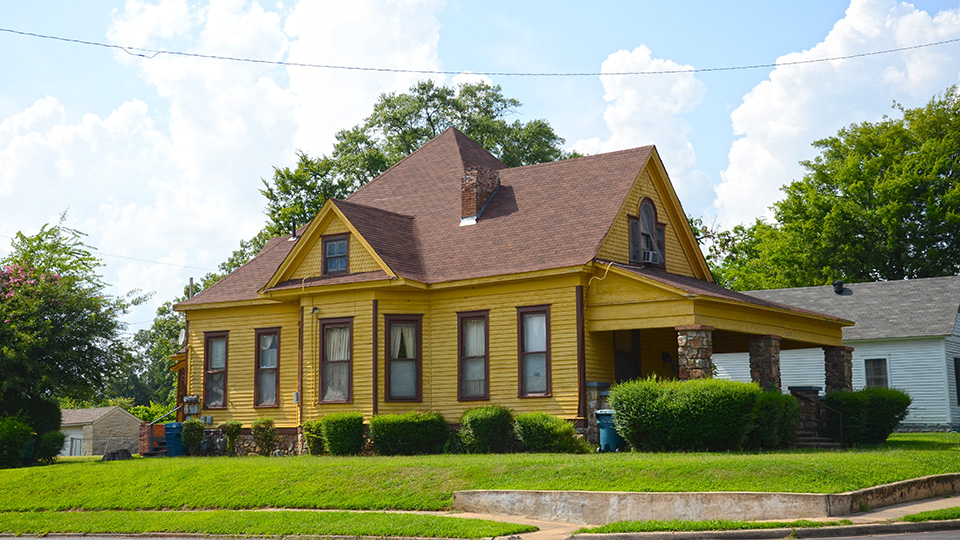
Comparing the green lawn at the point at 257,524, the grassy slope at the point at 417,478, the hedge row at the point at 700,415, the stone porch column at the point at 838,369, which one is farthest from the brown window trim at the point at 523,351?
the stone porch column at the point at 838,369

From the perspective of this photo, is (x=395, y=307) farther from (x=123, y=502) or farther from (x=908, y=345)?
(x=908, y=345)

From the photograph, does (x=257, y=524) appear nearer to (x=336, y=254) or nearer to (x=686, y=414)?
(x=686, y=414)

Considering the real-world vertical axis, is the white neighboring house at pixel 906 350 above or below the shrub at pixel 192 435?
above

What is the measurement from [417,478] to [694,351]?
7010 millimetres

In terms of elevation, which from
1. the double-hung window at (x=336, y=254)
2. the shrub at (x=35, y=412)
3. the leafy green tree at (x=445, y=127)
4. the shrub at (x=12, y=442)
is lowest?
the shrub at (x=12, y=442)

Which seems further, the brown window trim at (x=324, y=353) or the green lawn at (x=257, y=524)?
the brown window trim at (x=324, y=353)

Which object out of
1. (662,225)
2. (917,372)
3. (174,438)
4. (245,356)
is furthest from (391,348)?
(917,372)

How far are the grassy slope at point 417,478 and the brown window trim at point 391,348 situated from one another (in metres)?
3.30

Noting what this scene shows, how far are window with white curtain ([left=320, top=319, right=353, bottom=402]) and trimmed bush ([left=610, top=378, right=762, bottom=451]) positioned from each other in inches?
298

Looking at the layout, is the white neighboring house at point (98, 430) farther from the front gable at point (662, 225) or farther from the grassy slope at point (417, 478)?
the front gable at point (662, 225)

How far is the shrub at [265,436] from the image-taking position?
26531 millimetres

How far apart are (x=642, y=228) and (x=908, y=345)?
14813 millimetres

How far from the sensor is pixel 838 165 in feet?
171

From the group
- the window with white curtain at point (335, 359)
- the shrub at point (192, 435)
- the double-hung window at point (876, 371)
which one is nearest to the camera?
the window with white curtain at point (335, 359)
